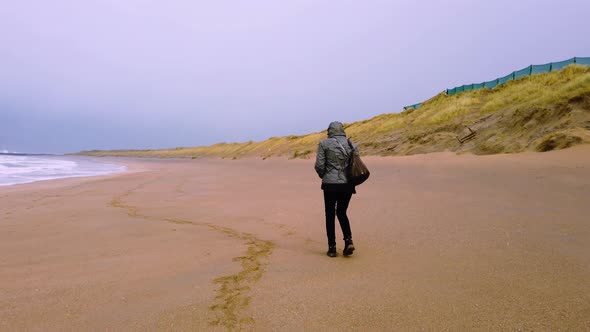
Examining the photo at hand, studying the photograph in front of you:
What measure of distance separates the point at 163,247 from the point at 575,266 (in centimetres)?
470

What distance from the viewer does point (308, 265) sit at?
3717 mm

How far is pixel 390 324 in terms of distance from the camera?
7.95 feet

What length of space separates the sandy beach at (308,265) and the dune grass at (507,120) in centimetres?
536

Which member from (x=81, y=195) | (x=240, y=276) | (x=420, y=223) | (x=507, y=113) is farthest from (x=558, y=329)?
(x=507, y=113)

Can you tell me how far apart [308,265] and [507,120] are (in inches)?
613

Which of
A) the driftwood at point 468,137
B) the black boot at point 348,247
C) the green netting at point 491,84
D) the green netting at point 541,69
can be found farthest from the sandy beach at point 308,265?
the green netting at point 491,84

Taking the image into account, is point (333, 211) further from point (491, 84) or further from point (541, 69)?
point (491, 84)

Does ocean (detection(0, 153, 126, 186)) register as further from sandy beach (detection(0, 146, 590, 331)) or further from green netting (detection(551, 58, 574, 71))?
green netting (detection(551, 58, 574, 71))

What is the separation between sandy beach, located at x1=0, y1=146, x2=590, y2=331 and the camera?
2.54 m

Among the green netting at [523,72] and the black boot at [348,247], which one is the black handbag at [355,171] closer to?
the black boot at [348,247]

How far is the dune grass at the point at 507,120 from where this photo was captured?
38.7 feet

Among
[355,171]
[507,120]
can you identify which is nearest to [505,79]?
[507,120]

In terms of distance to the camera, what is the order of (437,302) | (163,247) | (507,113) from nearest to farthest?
(437,302), (163,247), (507,113)

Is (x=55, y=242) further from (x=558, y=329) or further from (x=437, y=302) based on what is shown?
(x=558, y=329)
